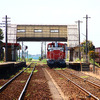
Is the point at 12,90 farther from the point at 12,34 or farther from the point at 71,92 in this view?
the point at 12,34

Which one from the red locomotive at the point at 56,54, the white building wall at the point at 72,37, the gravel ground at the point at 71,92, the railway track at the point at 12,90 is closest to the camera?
the gravel ground at the point at 71,92

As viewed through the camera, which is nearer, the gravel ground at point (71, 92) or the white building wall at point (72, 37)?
A: the gravel ground at point (71, 92)

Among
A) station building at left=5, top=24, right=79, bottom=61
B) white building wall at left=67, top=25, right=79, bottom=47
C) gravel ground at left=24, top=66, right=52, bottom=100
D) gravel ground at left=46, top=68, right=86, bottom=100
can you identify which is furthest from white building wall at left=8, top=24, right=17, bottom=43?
gravel ground at left=46, top=68, right=86, bottom=100

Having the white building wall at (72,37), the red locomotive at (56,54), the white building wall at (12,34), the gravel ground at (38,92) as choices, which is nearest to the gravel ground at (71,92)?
the gravel ground at (38,92)

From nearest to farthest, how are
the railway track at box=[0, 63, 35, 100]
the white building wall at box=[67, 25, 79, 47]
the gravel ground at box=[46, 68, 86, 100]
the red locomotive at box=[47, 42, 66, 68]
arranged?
the gravel ground at box=[46, 68, 86, 100], the railway track at box=[0, 63, 35, 100], the red locomotive at box=[47, 42, 66, 68], the white building wall at box=[67, 25, 79, 47]

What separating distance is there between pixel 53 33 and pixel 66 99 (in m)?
41.8

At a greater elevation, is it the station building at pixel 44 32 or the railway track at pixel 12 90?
the station building at pixel 44 32

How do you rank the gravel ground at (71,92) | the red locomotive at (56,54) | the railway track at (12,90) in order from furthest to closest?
the red locomotive at (56,54), the railway track at (12,90), the gravel ground at (71,92)

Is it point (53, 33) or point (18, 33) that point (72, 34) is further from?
point (18, 33)

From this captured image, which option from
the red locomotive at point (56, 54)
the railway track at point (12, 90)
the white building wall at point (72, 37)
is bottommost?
the railway track at point (12, 90)

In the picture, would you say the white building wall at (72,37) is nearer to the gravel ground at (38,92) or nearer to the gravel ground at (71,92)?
the gravel ground at (71,92)

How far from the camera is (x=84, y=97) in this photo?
8648mm

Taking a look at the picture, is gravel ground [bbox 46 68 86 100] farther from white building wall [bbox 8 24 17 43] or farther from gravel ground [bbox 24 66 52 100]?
white building wall [bbox 8 24 17 43]

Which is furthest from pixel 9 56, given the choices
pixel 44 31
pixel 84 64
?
pixel 84 64
